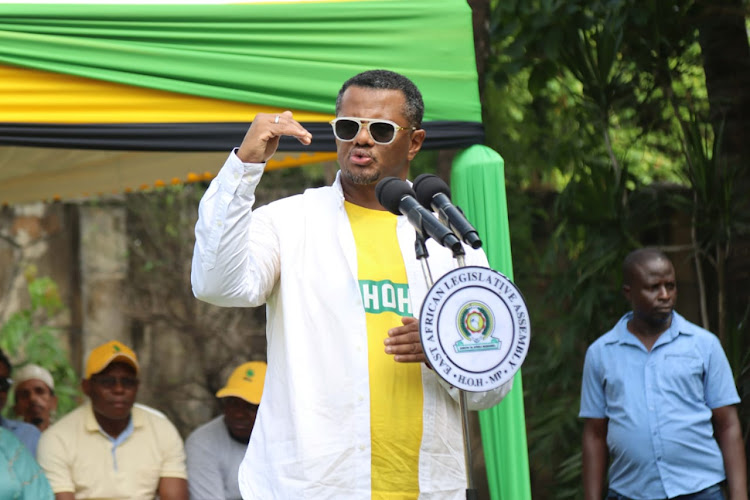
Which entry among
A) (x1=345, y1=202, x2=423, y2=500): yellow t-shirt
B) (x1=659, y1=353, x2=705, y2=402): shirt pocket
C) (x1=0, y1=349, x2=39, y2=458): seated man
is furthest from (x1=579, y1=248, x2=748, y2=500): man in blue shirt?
(x1=0, y1=349, x2=39, y2=458): seated man

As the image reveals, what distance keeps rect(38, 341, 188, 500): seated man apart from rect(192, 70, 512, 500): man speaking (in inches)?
98.0

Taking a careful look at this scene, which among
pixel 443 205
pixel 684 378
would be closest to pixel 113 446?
pixel 684 378

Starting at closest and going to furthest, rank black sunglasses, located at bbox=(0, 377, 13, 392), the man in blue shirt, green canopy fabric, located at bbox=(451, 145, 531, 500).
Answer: green canopy fabric, located at bbox=(451, 145, 531, 500)
the man in blue shirt
black sunglasses, located at bbox=(0, 377, 13, 392)

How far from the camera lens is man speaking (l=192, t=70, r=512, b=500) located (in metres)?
2.39

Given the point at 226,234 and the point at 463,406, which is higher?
the point at 226,234

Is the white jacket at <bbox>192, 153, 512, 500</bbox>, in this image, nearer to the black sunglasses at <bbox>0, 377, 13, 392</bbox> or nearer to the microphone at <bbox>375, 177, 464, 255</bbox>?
the microphone at <bbox>375, 177, 464, 255</bbox>

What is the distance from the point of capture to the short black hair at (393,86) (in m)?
2.80

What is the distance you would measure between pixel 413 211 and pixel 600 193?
135 inches

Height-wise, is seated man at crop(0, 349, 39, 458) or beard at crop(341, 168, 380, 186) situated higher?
beard at crop(341, 168, 380, 186)

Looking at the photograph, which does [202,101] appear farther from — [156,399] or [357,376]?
[156,399]

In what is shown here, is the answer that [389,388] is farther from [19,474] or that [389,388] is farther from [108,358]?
[108,358]

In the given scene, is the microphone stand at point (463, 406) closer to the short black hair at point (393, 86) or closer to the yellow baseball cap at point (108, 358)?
the short black hair at point (393, 86)

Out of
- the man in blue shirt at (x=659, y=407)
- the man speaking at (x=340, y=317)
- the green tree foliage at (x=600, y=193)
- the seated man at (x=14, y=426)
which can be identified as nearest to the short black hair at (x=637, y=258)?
the man in blue shirt at (x=659, y=407)

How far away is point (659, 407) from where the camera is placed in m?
4.24
